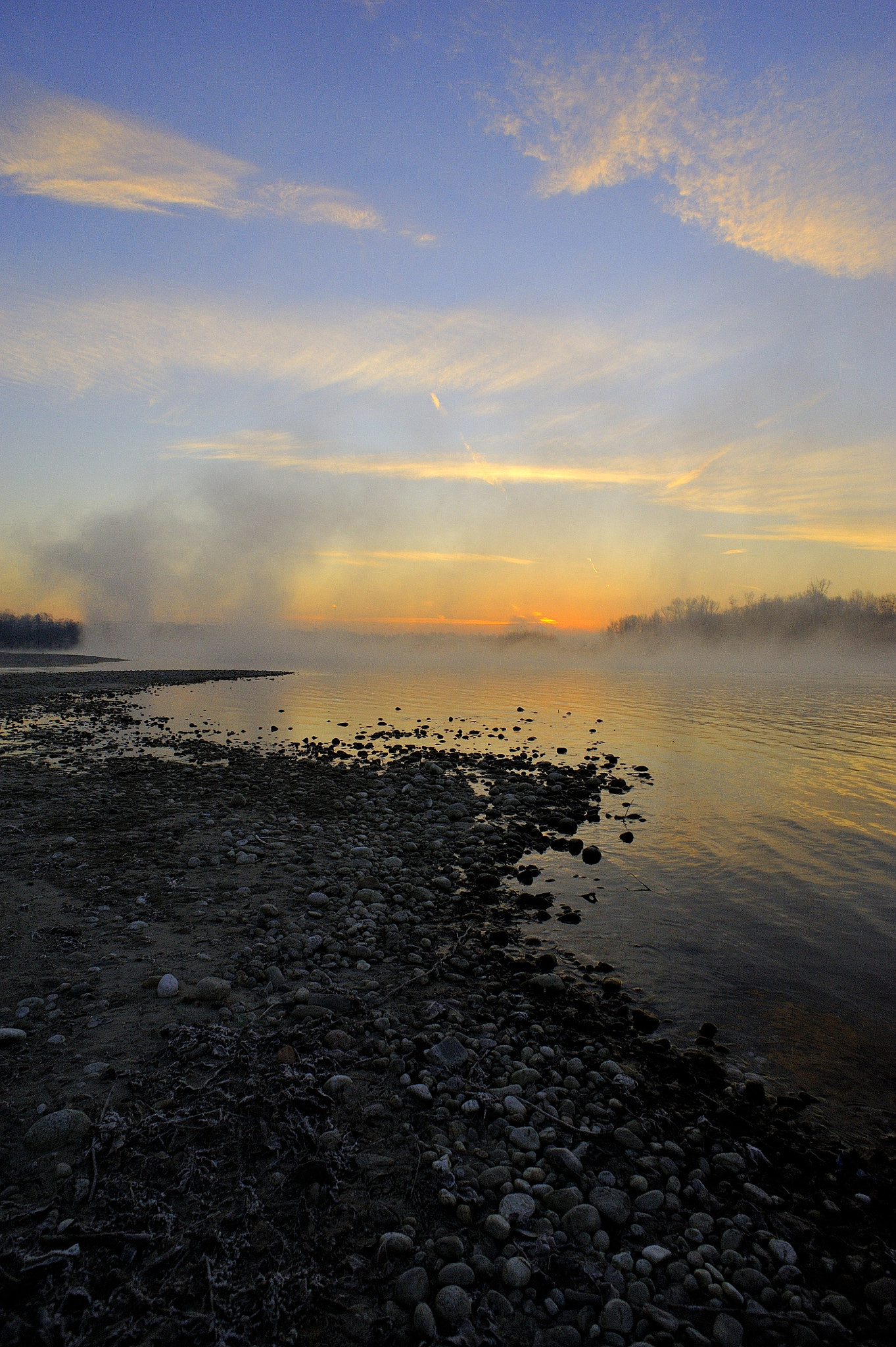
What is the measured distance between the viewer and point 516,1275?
431cm

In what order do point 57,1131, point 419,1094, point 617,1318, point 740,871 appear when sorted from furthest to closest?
point 740,871
point 419,1094
point 57,1131
point 617,1318

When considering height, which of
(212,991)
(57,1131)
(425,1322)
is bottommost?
(425,1322)

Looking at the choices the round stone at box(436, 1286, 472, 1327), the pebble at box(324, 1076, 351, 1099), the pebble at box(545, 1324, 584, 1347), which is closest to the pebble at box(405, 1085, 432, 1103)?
Result: the pebble at box(324, 1076, 351, 1099)

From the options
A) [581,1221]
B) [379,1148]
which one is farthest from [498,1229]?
[379,1148]

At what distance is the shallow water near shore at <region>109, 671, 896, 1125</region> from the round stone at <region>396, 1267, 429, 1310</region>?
461 cm

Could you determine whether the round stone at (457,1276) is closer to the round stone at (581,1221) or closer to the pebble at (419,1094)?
the round stone at (581,1221)

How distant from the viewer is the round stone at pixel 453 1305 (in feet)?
13.2

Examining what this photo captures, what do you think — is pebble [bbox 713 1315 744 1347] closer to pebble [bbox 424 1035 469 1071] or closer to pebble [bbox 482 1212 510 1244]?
pebble [bbox 482 1212 510 1244]

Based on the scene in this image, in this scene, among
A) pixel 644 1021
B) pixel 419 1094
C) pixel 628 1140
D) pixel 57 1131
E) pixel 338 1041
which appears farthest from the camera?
pixel 644 1021

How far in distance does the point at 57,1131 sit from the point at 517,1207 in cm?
384

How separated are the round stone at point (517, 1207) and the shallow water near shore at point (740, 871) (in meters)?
3.58

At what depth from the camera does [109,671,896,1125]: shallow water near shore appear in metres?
8.20

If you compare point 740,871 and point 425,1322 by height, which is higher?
point 425,1322

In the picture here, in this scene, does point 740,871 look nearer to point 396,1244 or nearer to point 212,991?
point 212,991
